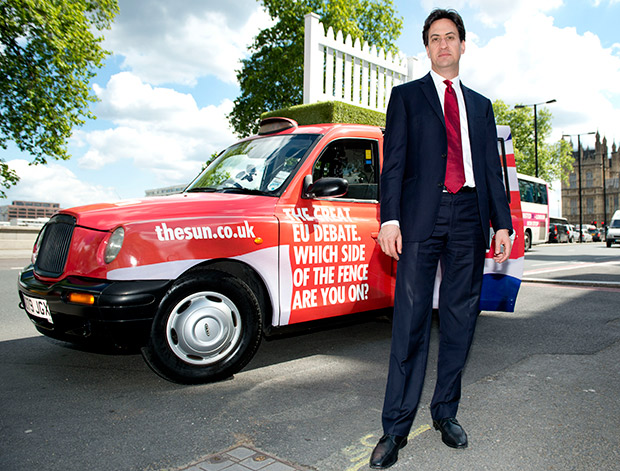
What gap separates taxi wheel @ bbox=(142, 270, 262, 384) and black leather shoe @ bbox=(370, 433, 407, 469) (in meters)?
1.56

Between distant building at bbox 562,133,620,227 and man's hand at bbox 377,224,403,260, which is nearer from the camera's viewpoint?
man's hand at bbox 377,224,403,260

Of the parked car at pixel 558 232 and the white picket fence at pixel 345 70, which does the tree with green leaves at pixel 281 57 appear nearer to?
the white picket fence at pixel 345 70

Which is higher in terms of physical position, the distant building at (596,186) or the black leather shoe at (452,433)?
the distant building at (596,186)

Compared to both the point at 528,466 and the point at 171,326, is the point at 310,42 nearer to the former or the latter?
the point at 171,326

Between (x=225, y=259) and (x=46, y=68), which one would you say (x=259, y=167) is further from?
(x=46, y=68)

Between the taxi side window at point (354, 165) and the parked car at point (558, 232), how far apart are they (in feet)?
146

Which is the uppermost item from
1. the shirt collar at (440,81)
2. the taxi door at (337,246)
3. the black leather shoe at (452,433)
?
the shirt collar at (440,81)

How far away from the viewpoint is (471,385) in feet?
12.1

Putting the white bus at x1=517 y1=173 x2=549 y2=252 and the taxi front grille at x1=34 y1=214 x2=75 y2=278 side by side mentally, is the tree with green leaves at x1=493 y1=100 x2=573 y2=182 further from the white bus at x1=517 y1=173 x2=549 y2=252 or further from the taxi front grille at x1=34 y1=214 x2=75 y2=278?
the taxi front grille at x1=34 y1=214 x2=75 y2=278

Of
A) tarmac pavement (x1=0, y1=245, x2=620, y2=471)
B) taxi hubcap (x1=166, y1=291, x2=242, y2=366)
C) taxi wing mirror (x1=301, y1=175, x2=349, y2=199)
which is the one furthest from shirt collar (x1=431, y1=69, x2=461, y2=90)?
taxi hubcap (x1=166, y1=291, x2=242, y2=366)

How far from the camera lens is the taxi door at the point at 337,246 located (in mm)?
4078

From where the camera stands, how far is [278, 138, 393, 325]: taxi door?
408 cm

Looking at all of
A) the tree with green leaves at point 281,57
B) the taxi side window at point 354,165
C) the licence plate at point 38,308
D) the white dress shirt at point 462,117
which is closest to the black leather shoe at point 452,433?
the white dress shirt at point 462,117

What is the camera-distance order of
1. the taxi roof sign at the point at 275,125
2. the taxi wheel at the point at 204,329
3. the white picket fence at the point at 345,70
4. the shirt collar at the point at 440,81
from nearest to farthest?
the shirt collar at the point at 440,81, the taxi wheel at the point at 204,329, the taxi roof sign at the point at 275,125, the white picket fence at the point at 345,70
